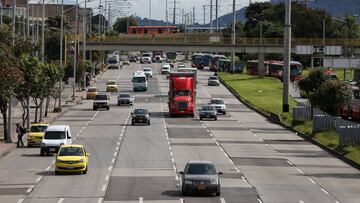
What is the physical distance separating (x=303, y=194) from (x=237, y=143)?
24.1m

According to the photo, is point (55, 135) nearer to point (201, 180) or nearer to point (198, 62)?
point (201, 180)

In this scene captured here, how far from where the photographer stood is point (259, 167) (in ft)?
155

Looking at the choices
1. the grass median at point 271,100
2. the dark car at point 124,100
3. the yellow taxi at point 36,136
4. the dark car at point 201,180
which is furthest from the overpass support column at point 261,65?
the dark car at point 201,180

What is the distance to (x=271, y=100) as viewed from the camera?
105m

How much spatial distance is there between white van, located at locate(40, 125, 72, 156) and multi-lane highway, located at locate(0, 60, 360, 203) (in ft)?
2.05

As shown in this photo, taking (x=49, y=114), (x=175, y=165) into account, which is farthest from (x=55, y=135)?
(x=49, y=114)

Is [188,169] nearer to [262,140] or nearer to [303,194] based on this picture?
[303,194]

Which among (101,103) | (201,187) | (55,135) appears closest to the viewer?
(201,187)

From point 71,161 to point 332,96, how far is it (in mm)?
26169

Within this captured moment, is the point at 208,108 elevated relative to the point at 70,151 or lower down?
lower down

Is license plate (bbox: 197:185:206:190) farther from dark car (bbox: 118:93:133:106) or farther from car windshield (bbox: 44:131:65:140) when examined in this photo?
dark car (bbox: 118:93:133:106)

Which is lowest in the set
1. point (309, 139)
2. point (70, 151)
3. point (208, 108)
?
point (309, 139)

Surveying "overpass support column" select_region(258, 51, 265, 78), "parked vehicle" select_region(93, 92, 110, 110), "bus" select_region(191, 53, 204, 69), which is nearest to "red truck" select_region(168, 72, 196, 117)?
"parked vehicle" select_region(93, 92, 110, 110)

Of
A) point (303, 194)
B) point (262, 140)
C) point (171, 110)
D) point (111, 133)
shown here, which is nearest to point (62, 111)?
point (171, 110)
